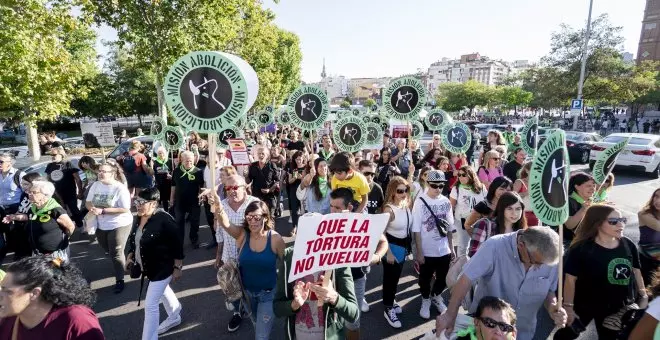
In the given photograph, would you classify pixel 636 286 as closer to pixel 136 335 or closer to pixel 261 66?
pixel 136 335

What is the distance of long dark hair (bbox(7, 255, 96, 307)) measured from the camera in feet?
6.96

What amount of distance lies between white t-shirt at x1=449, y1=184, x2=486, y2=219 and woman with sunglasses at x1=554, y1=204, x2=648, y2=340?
180cm

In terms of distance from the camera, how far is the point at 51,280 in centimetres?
217

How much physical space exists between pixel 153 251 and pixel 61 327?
4.74 ft

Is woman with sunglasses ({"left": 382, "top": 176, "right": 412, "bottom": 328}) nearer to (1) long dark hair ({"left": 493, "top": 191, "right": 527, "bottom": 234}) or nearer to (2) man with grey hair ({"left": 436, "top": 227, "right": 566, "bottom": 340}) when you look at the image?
(1) long dark hair ({"left": 493, "top": 191, "right": 527, "bottom": 234})

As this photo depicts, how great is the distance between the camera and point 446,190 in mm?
7262

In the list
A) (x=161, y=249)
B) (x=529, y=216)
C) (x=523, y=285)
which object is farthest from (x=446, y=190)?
(x=161, y=249)

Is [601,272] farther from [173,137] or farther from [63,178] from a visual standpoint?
[173,137]

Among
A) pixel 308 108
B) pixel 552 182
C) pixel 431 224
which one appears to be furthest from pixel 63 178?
pixel 552 182

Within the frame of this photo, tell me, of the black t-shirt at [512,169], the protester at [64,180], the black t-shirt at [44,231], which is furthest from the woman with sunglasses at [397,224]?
the protester at [64,180]

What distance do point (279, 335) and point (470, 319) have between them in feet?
7.62

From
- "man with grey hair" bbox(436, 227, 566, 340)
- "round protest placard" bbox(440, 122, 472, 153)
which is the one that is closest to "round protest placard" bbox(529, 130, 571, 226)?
"man with grey hair" bbox(436, 227, 566, 340)

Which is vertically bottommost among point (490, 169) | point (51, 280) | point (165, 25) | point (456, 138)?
point (51, 280)

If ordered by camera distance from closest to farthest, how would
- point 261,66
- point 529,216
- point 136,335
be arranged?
point 136,335 → point 529,216 → point 261,66
